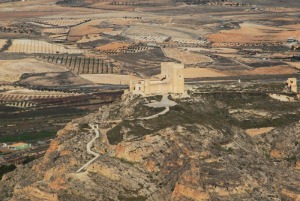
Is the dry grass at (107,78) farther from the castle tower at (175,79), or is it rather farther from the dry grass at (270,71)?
the castle tower at (175,79)

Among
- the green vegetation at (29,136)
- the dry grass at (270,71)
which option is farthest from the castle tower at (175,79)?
the dry grass at (270,71)

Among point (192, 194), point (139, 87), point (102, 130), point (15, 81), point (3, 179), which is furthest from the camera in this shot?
point (15, 81)

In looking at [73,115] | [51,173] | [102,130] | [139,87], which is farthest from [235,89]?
[73,115]

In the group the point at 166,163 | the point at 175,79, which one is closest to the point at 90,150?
the point at 166,163

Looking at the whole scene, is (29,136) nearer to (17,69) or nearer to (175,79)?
(175,79)

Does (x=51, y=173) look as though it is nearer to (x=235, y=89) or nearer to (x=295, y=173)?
(x=295, y=173)
